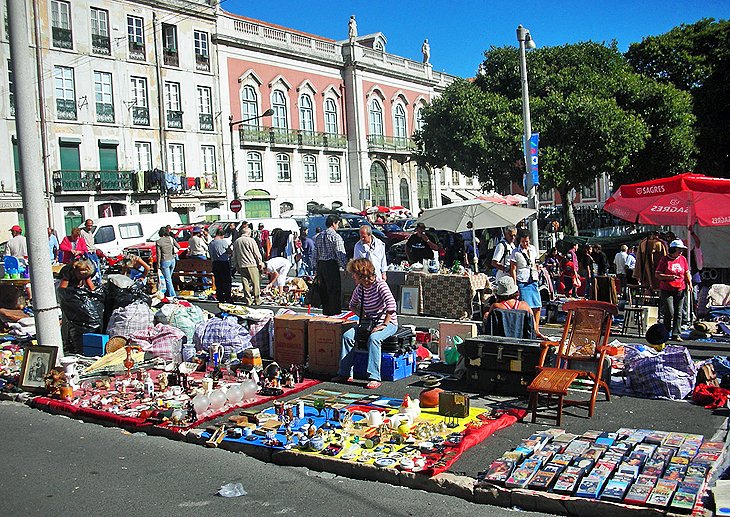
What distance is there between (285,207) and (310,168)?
3.54 m

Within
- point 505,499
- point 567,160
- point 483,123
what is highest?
point 483,123

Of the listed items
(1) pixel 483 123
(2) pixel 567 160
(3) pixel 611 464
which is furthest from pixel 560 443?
(1) pixel 483 123

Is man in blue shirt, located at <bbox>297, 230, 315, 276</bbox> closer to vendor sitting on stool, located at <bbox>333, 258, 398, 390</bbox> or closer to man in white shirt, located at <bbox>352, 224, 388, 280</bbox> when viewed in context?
man in white shirt, located at <bbox>352, 224, 388, 280</bbox>

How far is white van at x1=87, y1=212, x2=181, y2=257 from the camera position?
81.4ft

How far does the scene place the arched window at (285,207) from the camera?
4134 cm

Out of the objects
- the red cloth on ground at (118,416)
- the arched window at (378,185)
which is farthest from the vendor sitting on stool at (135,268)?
the arched window at (378,185)

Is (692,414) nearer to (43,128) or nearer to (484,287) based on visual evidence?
(484,287)

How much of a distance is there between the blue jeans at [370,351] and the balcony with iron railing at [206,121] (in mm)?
30790

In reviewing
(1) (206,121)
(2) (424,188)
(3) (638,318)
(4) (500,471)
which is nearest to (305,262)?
(3) (638,318)

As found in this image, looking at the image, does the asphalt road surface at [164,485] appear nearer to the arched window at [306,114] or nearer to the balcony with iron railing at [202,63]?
the balcony with iron railing at [202,63]

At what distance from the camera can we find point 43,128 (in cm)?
3147

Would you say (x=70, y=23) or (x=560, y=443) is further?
(x=70, y=23)

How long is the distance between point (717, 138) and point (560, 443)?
31.0 m

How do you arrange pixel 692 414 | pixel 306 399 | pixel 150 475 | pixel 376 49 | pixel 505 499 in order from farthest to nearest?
pixel 376 49
pixel 306 399
pixel 692 414
pixel 150 475
pixel 505 499
